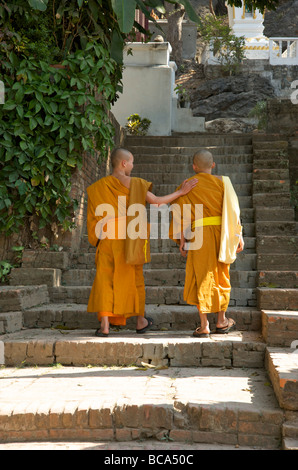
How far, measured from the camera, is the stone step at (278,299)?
17.7 feet

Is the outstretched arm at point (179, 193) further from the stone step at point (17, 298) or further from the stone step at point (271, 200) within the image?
the stone step at point (271, 200)

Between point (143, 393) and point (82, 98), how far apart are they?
3.90 metres

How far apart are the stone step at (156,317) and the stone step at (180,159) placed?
12.5ft

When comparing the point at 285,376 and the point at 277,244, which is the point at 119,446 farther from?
the point at 277,244

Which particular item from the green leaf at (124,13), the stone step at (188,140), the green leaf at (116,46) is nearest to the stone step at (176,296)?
the green leaf at (124,13)

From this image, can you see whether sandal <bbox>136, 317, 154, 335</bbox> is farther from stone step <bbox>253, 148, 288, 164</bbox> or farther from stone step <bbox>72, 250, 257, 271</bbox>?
stone step <bbox>253, 148, 288, 164</bbox>

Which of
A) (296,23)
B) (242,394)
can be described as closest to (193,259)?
(242,394)

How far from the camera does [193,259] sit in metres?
5.30

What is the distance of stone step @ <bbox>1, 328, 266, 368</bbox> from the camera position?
15.7 ft

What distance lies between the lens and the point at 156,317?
560cm

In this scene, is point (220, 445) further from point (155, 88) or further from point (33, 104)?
point (155, 88)

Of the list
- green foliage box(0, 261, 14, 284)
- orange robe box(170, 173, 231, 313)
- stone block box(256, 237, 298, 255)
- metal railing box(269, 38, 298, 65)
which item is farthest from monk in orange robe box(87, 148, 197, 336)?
metal railing box(269, 38, 298, 65)

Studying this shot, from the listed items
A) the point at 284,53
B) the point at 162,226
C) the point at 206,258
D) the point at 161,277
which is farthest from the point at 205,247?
the point at 284,53

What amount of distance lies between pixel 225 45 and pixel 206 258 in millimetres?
17384
